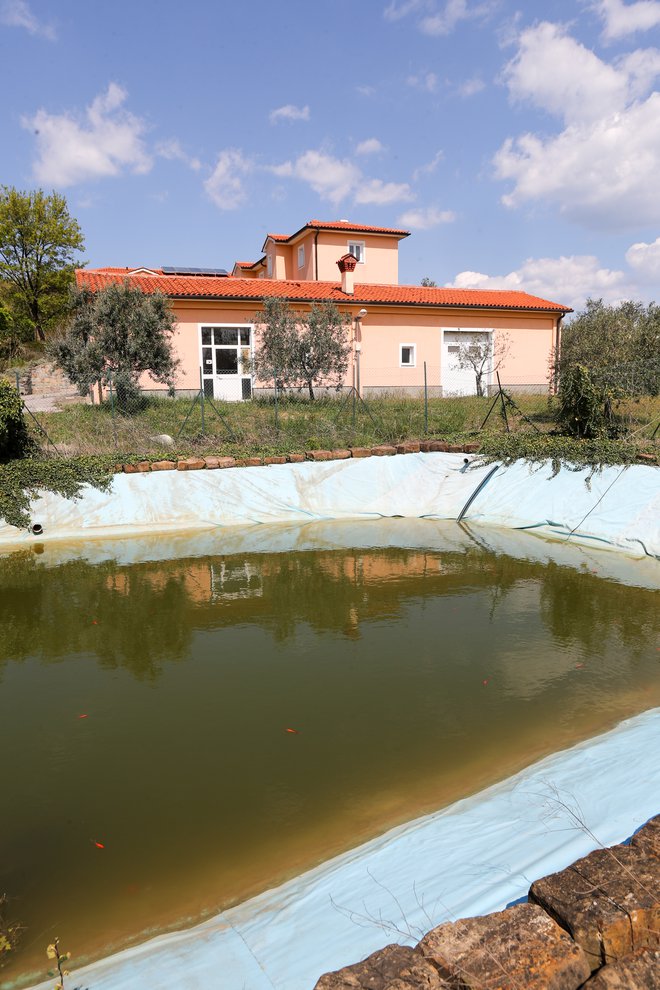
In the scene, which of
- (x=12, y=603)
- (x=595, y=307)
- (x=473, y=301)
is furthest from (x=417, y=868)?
Result: (x=595, y=307)

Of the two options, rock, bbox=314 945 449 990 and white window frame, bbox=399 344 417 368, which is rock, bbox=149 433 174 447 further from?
rock, bbox=314 945 449 990

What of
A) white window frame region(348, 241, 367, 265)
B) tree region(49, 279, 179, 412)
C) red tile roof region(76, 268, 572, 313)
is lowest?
tree region(49, 279, 179, 412)

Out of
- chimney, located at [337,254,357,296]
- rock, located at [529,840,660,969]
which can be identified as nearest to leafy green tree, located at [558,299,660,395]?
chimney, located at [337,254,357,296]

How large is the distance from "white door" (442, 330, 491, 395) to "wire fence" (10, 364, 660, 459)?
172 inches

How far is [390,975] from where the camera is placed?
2131mm

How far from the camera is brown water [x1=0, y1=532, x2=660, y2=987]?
3.47m

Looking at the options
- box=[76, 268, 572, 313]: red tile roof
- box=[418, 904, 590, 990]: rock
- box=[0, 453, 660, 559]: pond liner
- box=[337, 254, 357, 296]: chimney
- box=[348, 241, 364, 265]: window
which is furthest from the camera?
box=[348, 241, 364, 265]: window

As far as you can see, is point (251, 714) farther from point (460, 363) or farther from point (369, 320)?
point (460, 363)

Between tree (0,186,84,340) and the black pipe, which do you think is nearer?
the black pipe

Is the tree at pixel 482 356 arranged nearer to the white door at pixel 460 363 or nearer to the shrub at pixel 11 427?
the white door at pixel 460 363

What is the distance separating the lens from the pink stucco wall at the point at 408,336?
20266 mm

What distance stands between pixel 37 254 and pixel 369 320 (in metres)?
20.8

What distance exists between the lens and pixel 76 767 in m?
4.29

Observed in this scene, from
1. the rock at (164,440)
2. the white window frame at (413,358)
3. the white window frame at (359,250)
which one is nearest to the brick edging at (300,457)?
the rock at (164,440)
